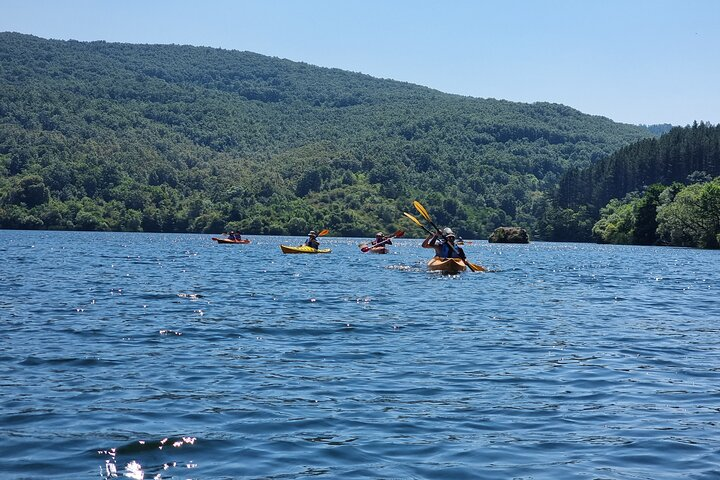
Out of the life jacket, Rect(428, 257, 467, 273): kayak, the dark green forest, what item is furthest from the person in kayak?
the dark green forest

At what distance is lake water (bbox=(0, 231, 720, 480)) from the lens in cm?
1108

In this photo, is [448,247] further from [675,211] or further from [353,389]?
[675,211]

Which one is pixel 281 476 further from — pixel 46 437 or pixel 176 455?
pixel 46 437

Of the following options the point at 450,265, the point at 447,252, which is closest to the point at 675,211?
the point at 447,252

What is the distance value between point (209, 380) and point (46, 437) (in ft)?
14.8

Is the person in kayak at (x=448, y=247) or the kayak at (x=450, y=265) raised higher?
the person in kayak at (x=448, y=247)

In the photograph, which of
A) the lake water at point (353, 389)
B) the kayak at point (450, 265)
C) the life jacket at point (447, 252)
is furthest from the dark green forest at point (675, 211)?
the lake water at point (353, 389)

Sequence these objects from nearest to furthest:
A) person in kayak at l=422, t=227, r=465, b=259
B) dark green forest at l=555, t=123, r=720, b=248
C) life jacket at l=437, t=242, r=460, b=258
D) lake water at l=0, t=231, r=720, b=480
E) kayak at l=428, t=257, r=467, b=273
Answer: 1. lake water at l=0, t=231, r=720, b=480
2. kayak at l=428, t=257, r=467, b=273
3. person in kayak at l=422, t=227, r=465, b=259
4. life jacket at l=437, t=242, r=460, b=258
5. dark green forest at l=555, t=123, r=720, b=248

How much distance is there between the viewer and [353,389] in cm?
1549

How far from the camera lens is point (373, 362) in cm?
1858

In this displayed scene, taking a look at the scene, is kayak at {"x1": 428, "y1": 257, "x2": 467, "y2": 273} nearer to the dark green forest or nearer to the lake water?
the lake water

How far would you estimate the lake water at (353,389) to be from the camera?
11078 mm

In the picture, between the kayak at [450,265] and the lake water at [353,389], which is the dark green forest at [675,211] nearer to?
the kayak at [450,265]

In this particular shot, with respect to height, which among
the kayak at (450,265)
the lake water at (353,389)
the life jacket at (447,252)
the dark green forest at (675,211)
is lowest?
the lake water at (353,389)
